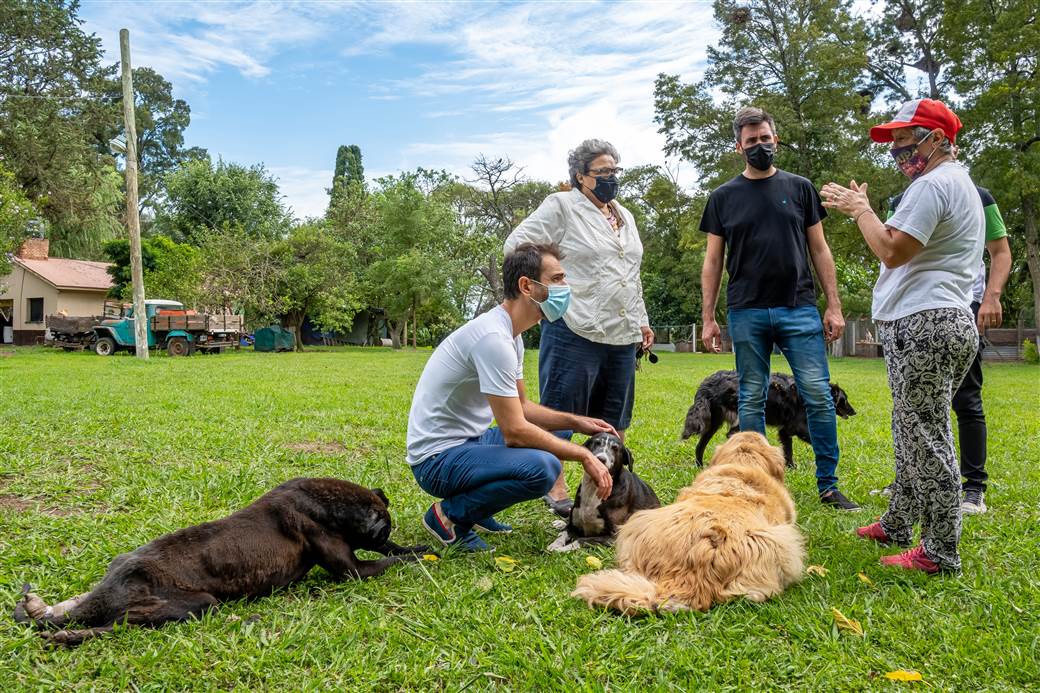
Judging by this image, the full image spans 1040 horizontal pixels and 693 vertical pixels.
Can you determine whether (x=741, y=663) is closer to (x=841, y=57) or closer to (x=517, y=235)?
(x=517, y=235)

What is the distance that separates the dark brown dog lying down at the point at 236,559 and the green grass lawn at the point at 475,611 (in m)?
0.09

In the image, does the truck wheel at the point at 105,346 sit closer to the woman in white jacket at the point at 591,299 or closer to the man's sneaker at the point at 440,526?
the woman in white jacket at the point at 591,299

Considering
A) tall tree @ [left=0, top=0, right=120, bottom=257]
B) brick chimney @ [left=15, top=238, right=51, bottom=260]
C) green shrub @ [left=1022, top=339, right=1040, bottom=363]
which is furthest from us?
brick chimney @ [left=15, top=238, right=51, bottom=260]

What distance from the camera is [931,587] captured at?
10.8ft

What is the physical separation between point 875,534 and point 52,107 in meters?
32.3

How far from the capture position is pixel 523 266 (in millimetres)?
3822

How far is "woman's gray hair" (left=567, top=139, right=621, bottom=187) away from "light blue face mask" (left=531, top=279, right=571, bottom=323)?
133 centimetres

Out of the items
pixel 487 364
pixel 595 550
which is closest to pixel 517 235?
pixel 487 364

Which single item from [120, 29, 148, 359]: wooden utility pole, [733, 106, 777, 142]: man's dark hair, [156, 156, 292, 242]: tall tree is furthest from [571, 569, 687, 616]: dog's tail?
[156, 156, 292, 242]: tall tree

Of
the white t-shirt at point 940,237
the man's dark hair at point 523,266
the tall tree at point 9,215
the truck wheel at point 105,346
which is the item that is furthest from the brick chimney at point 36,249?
the white t-shirt at point 940,237

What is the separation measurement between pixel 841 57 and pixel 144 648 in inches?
1094

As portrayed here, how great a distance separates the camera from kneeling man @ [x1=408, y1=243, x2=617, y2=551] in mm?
3646

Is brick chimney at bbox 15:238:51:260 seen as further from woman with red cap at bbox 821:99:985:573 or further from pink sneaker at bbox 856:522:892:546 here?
woman with red cap at bbox 821:99:985:573

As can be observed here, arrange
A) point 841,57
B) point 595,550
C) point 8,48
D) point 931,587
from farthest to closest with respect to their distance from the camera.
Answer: point 8,48
point 841,57
point 595,550
point 931,587
